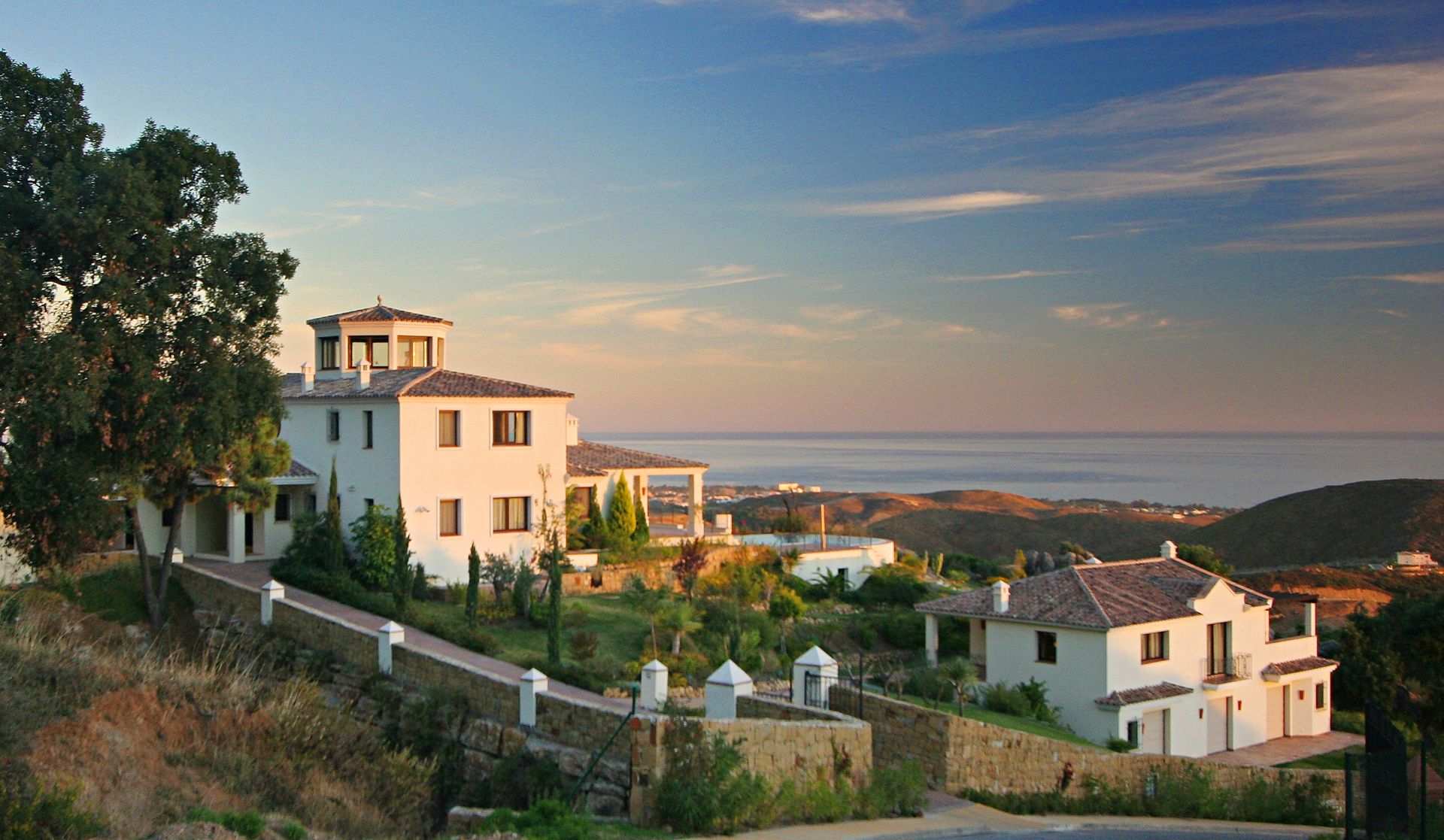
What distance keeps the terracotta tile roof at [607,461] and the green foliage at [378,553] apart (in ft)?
20.0

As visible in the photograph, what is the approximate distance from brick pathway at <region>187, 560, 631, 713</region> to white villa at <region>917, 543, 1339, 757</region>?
36.9 feet

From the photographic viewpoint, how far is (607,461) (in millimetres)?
34656

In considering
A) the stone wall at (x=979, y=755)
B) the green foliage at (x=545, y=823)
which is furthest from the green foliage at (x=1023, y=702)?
the green foliage at (x=545, y=823)

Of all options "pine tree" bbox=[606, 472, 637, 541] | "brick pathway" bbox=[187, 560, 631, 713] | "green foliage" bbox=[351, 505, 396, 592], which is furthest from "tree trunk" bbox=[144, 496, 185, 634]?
"pine tree" bbox=[606, 472, 637, 541]

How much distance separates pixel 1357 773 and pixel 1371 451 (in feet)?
512

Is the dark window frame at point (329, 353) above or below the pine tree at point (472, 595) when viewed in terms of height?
above

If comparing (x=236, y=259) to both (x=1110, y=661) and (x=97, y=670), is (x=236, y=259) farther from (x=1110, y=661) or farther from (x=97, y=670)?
(x=1110, y=661)

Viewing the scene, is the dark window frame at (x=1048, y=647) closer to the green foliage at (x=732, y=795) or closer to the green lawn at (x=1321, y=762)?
the green lawn at (x=1321, y=762)

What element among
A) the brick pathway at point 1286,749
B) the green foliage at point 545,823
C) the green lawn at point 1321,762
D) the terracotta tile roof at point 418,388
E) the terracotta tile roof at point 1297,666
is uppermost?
the terracotta tile roof at point 418,388

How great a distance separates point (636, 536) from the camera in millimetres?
32375

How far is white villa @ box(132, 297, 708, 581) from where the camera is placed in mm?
28188

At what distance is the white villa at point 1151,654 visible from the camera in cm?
2602

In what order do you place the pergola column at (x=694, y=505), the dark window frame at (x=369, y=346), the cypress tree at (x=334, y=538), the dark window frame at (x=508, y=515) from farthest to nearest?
the pergola column at (x=694, y=505), the dark window frame at (x=369, y=346), the dark window frame at (x=508, y=515), the cypress tree at (x=334, y=538)

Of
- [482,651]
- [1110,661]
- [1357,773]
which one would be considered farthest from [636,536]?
[1357,773]
